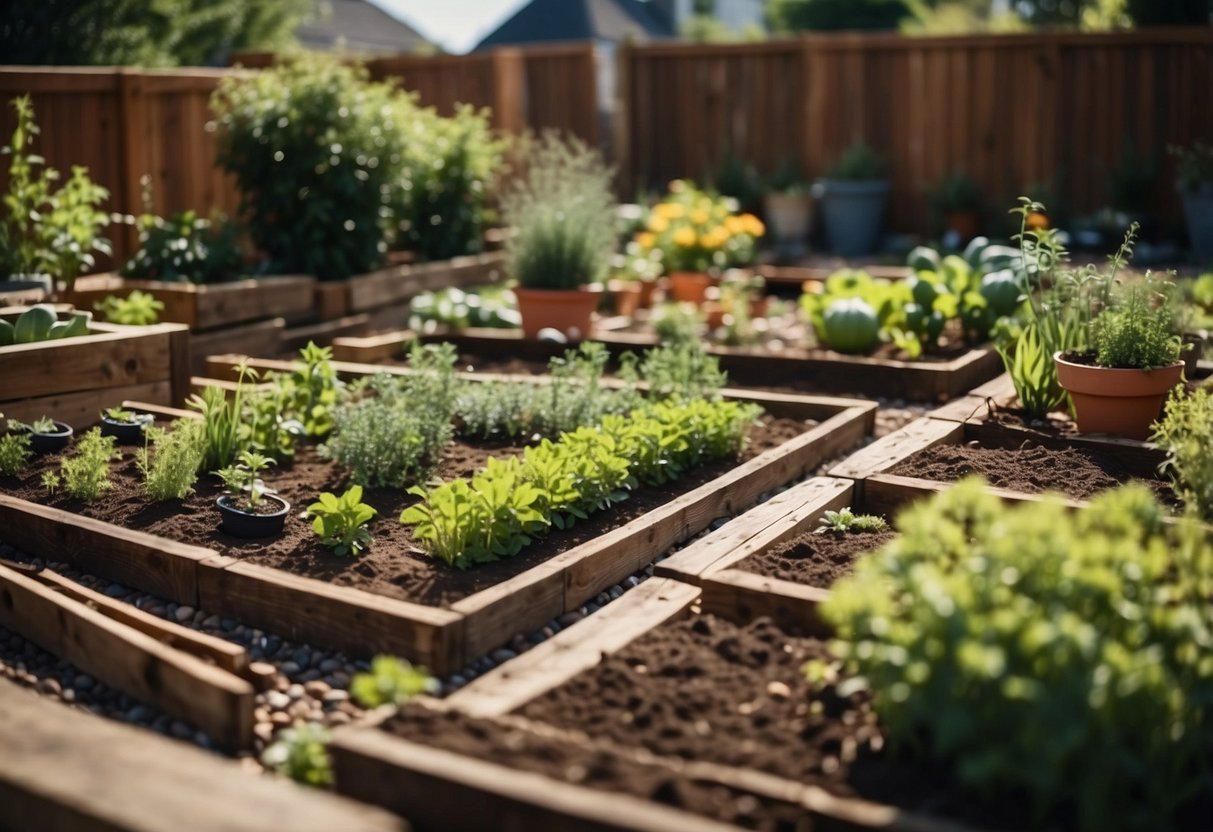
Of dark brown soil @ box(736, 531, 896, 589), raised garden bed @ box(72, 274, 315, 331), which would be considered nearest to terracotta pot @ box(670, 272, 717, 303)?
raised garden bed @ box(72, 274, 315, 331)

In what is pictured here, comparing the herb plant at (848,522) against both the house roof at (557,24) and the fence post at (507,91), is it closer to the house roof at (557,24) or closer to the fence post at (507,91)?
the fence post at (507,91)

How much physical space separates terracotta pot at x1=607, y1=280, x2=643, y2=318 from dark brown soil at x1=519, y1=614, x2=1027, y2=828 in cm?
554

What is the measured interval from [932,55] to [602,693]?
10.5 m

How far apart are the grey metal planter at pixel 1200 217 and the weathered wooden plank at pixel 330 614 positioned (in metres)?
8.74

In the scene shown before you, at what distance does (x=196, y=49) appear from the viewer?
16.8 m

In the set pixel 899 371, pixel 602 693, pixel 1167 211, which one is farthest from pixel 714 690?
pixel 1167 211

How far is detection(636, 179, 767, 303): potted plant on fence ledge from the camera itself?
30.3ft

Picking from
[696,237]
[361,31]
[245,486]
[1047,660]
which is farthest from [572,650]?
[361,31]

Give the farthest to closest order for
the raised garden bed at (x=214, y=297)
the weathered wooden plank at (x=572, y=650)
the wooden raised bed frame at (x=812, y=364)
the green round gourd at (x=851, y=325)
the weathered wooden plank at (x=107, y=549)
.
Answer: the raised garden bed at (x=214, y=297), the green round gourd at (x=851, y=325), the wooden raised bed frame at (x=812, y=364), the weathered wooden plank at (x=107, y=549), the weathered wooden plank at (x=572, y=650)

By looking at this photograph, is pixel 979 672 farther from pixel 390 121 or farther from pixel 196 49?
pixel 196 49

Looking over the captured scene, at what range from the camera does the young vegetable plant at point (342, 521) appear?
157 inches

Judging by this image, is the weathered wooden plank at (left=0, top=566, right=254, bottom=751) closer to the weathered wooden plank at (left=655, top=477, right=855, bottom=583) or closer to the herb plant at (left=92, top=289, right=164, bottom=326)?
the weathered wooden plank at (left=655, top=477, right=855, bottom=583)

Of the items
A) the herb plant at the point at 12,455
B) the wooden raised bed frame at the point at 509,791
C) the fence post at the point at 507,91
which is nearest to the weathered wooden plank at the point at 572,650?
the wooden raised bed frame at the point at 509,791

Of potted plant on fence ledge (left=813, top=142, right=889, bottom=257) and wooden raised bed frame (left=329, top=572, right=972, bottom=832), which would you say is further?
potted plant on fence ledge (left=813, top=142, right=889, bottom=257)
